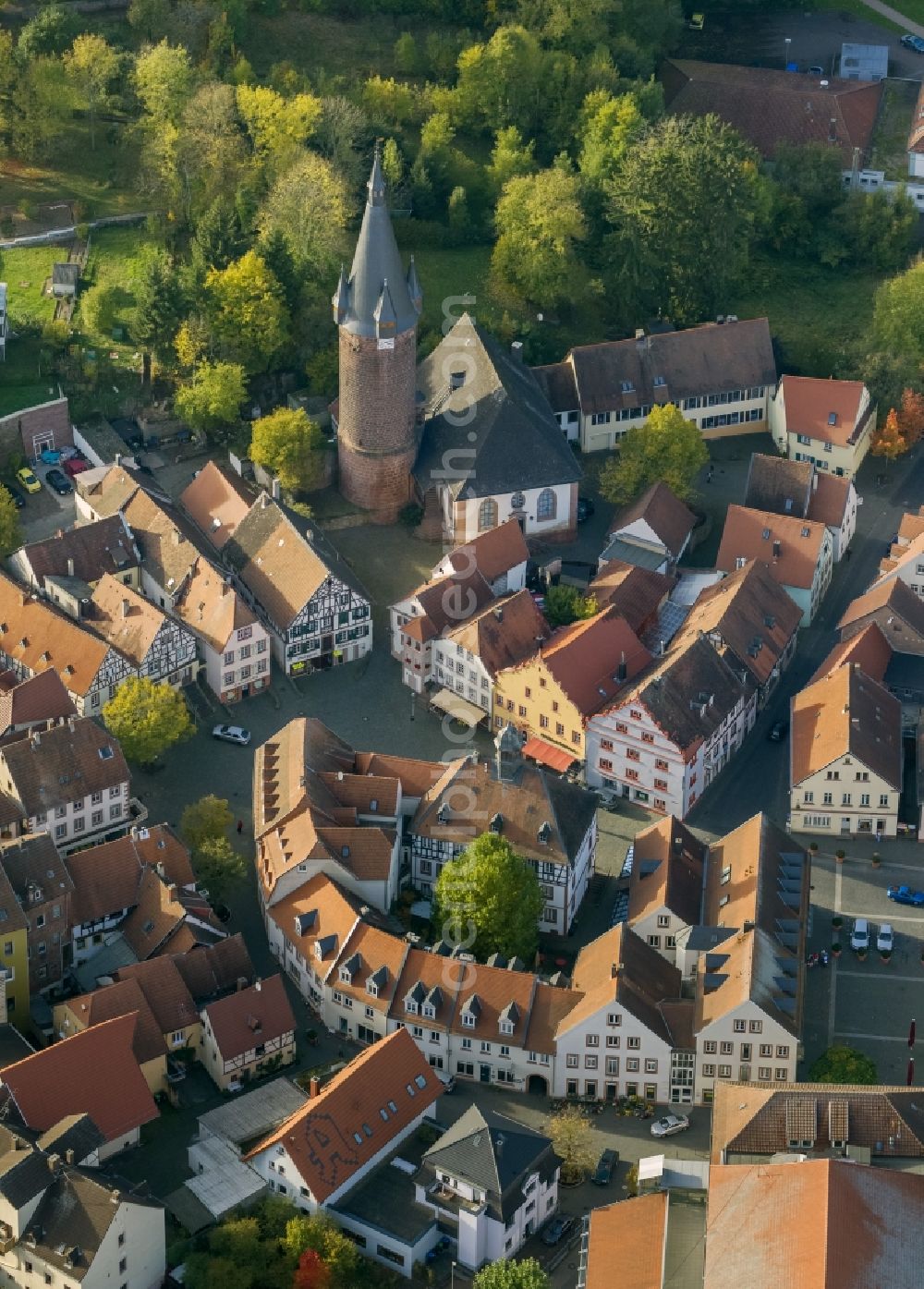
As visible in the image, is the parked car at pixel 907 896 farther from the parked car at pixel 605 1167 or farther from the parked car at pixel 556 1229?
the parked car at pixel 556 1229

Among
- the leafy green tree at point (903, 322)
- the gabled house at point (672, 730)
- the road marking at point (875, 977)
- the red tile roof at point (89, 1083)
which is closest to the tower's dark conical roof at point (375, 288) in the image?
the gabled house at point (672, 730)

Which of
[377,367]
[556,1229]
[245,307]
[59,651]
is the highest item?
[377,367]

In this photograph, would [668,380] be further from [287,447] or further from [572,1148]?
[572,1148]

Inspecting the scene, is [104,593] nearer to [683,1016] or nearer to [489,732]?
[489,732]

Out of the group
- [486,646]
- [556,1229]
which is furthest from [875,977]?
[486,646]

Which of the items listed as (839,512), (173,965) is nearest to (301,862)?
(173,965)

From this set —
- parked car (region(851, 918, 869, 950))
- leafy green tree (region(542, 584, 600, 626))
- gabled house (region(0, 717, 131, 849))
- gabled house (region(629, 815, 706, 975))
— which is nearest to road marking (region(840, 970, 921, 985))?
parked car (region(851, 918, 869, 950))

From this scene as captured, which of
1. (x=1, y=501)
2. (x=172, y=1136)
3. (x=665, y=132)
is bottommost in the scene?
(x=172, y=1136)
